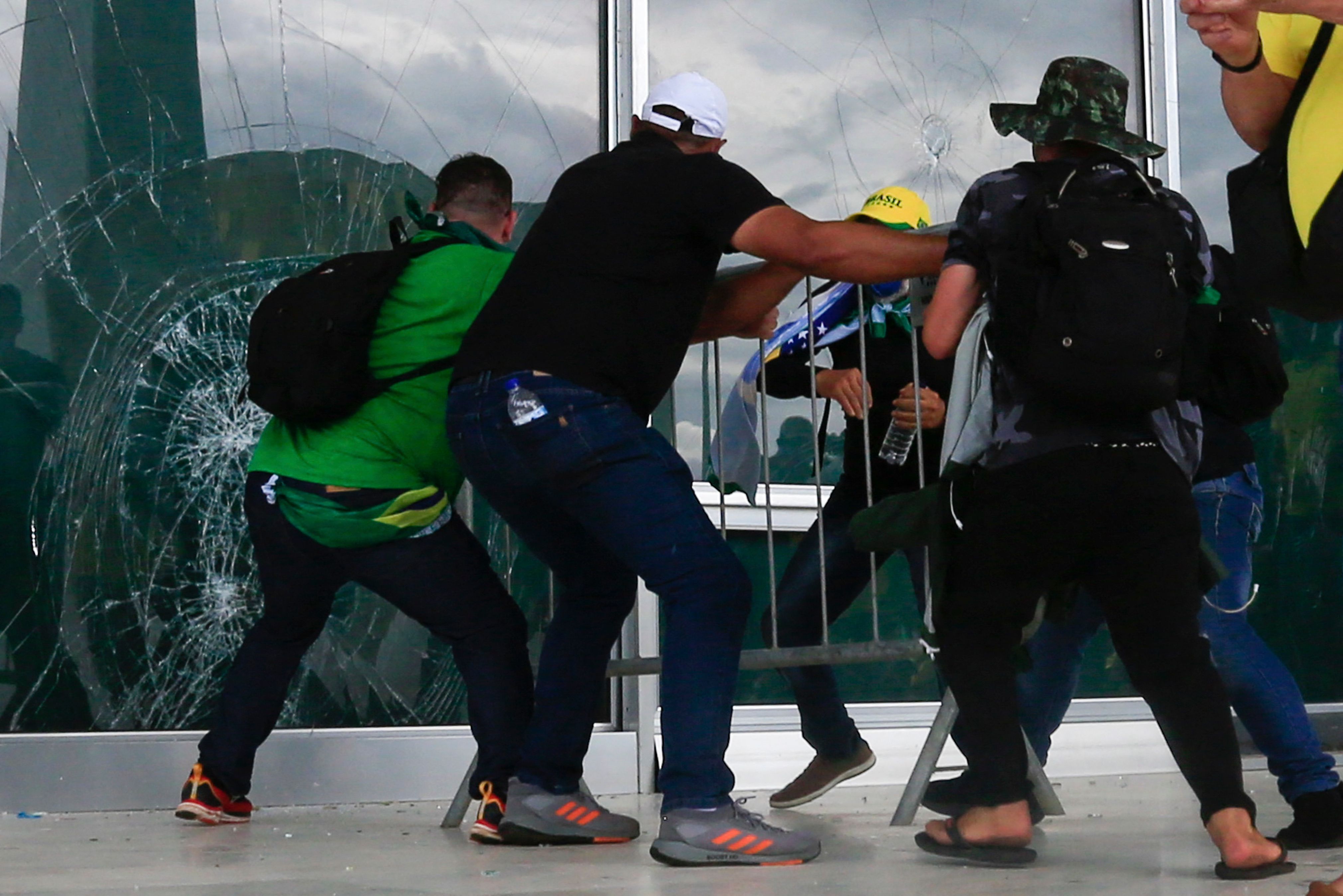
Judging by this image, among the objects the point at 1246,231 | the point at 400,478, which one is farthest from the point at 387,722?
the point at 1246,231

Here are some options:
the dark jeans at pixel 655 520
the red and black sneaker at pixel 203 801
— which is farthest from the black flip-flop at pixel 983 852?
the red and black sneaker at pixel 203 801

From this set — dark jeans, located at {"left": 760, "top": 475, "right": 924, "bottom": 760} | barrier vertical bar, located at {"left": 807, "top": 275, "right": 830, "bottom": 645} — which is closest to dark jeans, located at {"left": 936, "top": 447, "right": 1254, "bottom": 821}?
barrier vertical bar, located at {"left": 807, "top": 275, "right": 830, "bottom": 645}

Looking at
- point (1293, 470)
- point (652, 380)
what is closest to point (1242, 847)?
point (652, 380)

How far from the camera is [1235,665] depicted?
11.0 feet

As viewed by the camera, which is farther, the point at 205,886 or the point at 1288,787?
the point at 1288,787

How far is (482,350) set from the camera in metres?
3.05

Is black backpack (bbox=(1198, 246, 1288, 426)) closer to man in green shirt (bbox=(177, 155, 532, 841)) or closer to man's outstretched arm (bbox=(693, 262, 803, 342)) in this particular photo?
man's outstretched arm (bbox=(693, 262, 803, 342))

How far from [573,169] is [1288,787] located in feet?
6.13

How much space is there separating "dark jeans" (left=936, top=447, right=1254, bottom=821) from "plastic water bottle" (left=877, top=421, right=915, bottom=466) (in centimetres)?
111

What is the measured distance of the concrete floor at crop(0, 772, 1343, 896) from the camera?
2562 mm

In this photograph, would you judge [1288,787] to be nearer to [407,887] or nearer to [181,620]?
[407,887]

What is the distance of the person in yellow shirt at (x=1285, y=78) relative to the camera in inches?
79.7

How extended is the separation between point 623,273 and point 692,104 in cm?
41

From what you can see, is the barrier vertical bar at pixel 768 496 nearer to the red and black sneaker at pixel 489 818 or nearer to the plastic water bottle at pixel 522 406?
the red and black sneaker at pixel 489 818
